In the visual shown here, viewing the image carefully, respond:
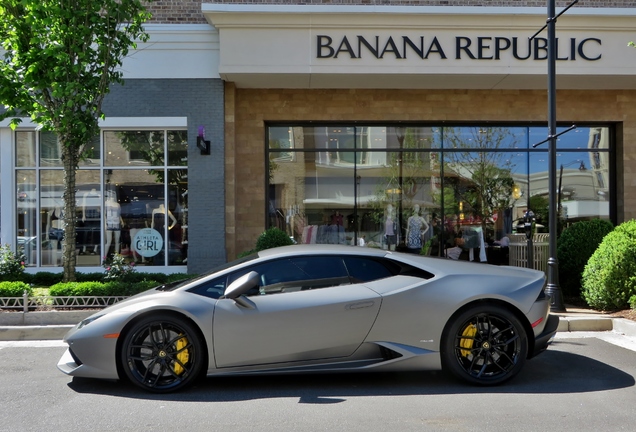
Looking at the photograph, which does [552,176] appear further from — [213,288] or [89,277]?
[89,277]

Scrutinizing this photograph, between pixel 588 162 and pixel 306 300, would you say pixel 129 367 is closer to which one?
pixel 306 300

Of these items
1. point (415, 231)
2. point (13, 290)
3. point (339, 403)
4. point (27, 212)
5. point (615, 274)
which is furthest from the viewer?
point (415, 231)

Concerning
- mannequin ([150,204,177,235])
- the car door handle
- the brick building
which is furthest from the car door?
mannequin ([150,204,177,235])

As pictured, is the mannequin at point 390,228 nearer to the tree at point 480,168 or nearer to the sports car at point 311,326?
the tree at point 480,168

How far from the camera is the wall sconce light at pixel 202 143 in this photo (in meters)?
11.6

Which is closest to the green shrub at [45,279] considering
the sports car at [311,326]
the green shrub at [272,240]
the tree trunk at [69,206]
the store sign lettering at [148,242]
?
the tree trunk at [69,206]

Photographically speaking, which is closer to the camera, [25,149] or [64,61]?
[64,61]

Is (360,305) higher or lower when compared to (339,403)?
higher

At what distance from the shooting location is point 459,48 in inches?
455

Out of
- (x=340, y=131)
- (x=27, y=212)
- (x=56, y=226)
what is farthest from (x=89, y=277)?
(x=340, y=131)

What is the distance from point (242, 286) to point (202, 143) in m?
7.05

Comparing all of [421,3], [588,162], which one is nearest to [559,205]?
[588,162]

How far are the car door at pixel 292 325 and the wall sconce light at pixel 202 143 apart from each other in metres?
6.90

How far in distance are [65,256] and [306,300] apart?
6.05 meters
